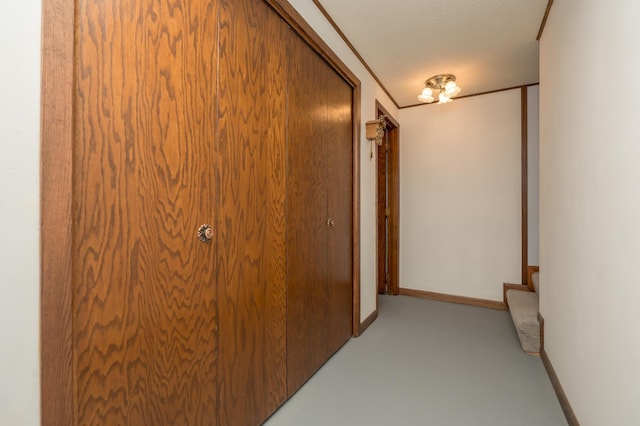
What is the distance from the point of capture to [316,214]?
194cm

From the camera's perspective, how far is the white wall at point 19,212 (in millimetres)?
661

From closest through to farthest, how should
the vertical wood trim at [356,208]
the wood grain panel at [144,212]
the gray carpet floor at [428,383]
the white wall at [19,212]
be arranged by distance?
the white wall at [19,212], the wood grain panel at [144,212], the gray carpet floor at [428,383], the vertical wood trim at [356,208]

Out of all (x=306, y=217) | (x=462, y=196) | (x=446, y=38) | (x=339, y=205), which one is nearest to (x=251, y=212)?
(x=306, y=217)

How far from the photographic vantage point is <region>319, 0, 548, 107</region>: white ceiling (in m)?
1.93

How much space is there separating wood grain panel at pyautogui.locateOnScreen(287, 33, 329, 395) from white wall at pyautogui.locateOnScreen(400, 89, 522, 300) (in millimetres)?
1982

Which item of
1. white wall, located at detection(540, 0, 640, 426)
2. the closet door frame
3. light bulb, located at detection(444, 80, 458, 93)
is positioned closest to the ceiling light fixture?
light bulb, located at detection(444, 80, 458, 93)

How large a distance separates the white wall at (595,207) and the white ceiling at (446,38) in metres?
0.34

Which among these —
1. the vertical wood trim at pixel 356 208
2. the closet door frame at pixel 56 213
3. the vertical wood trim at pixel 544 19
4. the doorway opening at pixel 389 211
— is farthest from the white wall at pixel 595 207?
the doorway opening at pixel 389 211

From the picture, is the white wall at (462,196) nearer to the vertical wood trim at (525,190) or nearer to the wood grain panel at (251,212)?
the vertical wood trim at (525,190)

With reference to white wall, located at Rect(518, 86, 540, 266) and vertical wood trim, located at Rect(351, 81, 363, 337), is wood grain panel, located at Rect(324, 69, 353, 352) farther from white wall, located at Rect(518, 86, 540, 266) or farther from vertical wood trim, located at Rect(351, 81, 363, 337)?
white wall, located at Rect(518, 86, 540, 266)

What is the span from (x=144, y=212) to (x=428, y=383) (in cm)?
186

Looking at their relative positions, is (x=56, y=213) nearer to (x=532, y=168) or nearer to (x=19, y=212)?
(x=19, y=212)

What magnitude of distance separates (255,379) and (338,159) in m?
1.52

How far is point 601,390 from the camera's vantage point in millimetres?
1135
